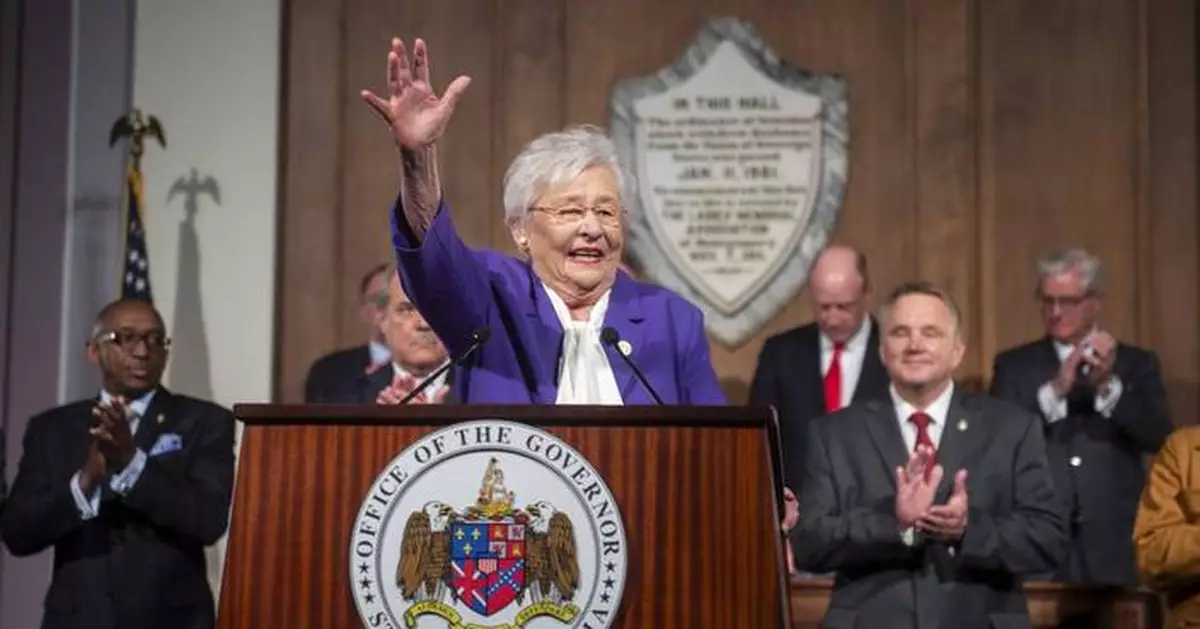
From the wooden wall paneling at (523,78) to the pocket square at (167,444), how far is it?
6.51ft

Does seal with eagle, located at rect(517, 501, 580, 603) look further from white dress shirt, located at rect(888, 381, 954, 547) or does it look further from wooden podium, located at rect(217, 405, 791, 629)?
white dress shirt, located at rect(888, 381, 954, 547)

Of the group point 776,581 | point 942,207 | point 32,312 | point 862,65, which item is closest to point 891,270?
point 942,207

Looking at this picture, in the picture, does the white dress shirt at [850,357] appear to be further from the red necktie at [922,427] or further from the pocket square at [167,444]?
the pocket square at [167,444]

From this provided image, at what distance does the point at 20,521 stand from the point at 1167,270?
162 inches

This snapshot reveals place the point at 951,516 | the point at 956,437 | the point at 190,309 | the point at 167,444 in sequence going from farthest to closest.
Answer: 1. the point at 190,309
2. the point at 167,444
3. the point at 956,437
4. the point at 951,516

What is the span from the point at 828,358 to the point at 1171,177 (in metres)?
1.65

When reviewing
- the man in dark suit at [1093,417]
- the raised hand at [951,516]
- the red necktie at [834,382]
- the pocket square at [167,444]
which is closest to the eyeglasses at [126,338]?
the pocket square at [167,444]

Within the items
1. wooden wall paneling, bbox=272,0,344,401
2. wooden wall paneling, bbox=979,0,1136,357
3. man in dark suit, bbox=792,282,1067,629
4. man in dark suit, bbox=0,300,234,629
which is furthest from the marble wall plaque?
man in dark suit, bbox=0,300,234,629

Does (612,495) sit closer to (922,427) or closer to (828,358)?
(922,427)

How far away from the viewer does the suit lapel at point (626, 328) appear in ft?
10.7

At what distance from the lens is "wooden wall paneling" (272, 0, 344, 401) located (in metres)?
6.94

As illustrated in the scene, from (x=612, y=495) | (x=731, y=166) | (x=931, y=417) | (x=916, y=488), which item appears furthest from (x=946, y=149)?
(x=612, y=495)

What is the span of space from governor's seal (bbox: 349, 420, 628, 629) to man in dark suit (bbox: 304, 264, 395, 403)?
3.41 metres

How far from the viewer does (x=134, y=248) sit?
6.43 meters
